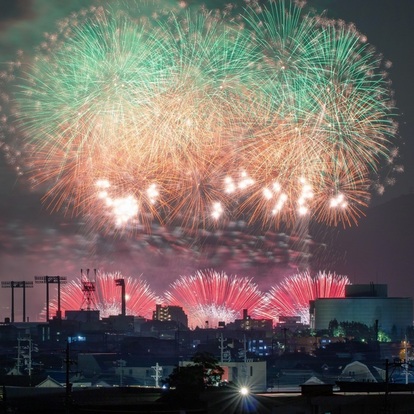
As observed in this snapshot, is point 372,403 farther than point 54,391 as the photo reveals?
No

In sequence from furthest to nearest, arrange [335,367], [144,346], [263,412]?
[144,346] < [335,367] < [263,412]

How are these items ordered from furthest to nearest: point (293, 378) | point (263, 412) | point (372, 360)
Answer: point (372, 360)
point (293, 378)
point (263, 412)

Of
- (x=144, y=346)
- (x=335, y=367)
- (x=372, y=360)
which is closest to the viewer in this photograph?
(x=335, y=367)

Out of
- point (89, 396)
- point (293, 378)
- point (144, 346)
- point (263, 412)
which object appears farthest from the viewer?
point (144, 346)

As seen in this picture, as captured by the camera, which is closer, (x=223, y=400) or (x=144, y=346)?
(x=223, y=400)

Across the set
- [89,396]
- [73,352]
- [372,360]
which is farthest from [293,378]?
[89,396]

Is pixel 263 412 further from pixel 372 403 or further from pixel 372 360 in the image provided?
pixel 372 360

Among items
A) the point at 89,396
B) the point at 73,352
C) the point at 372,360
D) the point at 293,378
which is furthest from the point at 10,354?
the point at 89,396

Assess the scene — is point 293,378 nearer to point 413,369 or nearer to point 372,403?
point 413,369
